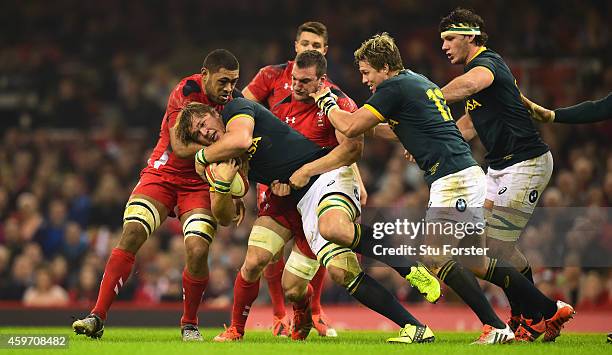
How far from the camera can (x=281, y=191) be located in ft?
26.1

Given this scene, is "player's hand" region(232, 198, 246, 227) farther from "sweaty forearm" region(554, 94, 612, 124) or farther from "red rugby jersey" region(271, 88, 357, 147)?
"sweaty forearm" region(554, 94, 612, 124)

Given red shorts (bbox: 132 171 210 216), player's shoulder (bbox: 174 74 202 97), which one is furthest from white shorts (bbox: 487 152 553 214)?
player's shoulder (bbox: 174 74 202 97)

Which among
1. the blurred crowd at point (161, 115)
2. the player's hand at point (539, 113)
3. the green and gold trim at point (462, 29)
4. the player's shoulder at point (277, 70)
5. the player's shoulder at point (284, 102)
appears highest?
the green and gold trim at point (462, 29)

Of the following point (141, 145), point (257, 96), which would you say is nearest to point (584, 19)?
point (141, 145)

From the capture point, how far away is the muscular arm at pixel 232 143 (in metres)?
7.52

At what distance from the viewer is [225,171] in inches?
299

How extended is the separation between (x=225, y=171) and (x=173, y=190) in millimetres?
1044

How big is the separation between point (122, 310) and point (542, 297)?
571 cm

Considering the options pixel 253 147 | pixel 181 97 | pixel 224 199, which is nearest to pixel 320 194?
pixel 253 147

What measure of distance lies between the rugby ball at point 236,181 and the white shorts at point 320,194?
47cm

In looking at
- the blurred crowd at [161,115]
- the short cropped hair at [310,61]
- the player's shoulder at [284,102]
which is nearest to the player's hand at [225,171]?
the short cropped hair at [310,61]

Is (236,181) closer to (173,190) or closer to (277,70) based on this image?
(173,190)

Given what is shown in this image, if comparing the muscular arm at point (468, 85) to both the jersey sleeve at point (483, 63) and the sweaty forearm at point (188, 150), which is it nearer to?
the jersey sleeve at point (483, 63)

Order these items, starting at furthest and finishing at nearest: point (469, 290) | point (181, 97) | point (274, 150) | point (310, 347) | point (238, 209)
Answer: point (181, 97) → point (238, 209) → point (274, 150) → point (469, 290) → point (310, 347)
